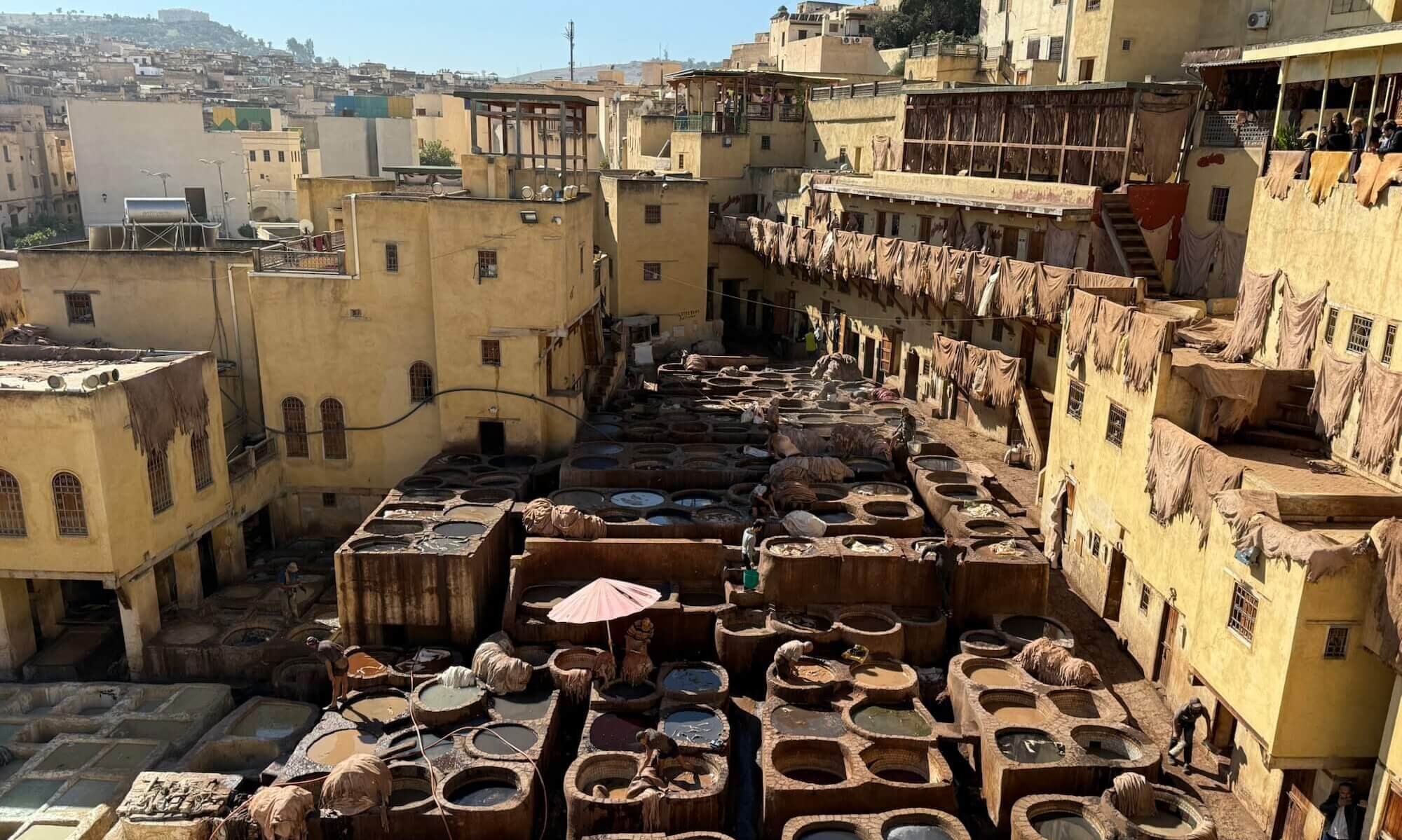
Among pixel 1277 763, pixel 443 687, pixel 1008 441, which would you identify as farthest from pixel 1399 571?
pixel 1008 441

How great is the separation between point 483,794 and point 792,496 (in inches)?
439

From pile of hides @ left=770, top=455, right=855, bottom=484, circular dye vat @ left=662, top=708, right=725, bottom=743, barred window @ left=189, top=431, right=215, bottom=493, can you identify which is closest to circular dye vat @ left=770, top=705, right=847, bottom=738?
circular dye vat @ left=662, top=708, right=725, bottom=743

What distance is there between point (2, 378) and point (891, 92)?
34.5 m

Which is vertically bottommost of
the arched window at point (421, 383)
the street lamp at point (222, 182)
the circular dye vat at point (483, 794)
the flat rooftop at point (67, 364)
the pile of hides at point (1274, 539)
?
the circular dye vat at point (483, 794)

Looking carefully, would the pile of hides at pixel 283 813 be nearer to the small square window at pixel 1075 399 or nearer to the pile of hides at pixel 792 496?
the pile of hides at pixel 792 496

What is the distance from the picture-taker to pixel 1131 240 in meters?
29.2

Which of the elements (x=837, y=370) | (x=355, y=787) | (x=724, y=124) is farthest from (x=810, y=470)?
(x=724, y=124)

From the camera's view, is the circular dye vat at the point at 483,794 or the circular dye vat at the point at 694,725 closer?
the circular dye vat at the point at 483,794

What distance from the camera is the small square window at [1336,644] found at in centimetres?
1487

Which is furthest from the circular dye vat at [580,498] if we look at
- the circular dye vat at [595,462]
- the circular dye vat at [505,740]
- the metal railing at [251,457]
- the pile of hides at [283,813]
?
the pile of hides at [283,813]

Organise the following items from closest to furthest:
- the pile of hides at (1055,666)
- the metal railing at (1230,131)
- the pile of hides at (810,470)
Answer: the pile of hides at (1055,666), the pile of hides at (810,470), the metal railing at (1230,131)

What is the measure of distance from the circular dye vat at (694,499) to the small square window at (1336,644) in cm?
1454

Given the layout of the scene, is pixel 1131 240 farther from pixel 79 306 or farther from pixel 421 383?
pixel 79 306

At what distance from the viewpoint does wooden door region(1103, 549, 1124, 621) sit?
75.9ft
